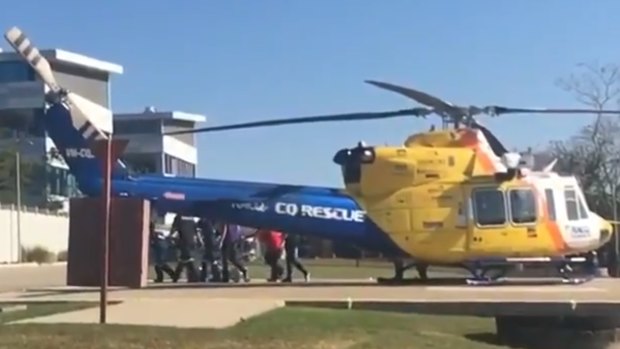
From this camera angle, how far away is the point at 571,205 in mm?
25688

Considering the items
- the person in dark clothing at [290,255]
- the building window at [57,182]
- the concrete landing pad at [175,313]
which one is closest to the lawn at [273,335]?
the concrete landing pad at [175,313]

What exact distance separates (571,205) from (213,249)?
327 inches

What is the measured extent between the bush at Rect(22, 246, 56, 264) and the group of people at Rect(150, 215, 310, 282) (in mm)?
38883

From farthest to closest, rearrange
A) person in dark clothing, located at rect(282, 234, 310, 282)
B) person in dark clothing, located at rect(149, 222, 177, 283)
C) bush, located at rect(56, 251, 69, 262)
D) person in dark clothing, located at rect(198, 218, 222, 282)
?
bush, located at rect(56, 251, 69, 262)
person in dark clothing, located at rect(149, 222, 177, 283)
person in dark clothing, located at rect(282, 234, 310, 282)
person in dark clothing, located at rect(198, 218, 222, 282)

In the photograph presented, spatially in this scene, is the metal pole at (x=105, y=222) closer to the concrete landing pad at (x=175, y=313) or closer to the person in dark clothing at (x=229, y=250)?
the concrete landing pad at (x=175, y=313)

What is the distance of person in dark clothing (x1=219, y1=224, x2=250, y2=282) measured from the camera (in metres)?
28.2

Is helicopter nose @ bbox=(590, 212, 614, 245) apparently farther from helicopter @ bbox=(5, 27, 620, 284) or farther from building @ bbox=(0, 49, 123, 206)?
building @ bbox=(0, 49, 123, 206)

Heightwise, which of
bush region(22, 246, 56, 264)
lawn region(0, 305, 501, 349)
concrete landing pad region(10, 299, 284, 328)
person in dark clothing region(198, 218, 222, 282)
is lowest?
lawn region(0, 305, 501, 349)

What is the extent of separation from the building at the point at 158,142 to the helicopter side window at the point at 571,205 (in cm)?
9069

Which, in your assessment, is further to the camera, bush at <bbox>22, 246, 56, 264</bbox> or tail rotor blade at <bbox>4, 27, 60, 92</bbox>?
bush at <bbox>22, 246, 56, 264</bbox>

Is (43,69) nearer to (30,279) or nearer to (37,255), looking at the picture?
(30,279)

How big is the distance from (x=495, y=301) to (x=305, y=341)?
19.5ft

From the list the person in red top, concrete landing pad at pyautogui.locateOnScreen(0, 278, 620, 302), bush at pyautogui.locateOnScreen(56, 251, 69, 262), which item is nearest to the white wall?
bush at pyautogui.locateOnScreen(56, 251, 69, 262)

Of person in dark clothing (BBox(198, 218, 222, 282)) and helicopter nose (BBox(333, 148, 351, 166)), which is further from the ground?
helicopter nose (BBox(333, 148, 351, 166))
